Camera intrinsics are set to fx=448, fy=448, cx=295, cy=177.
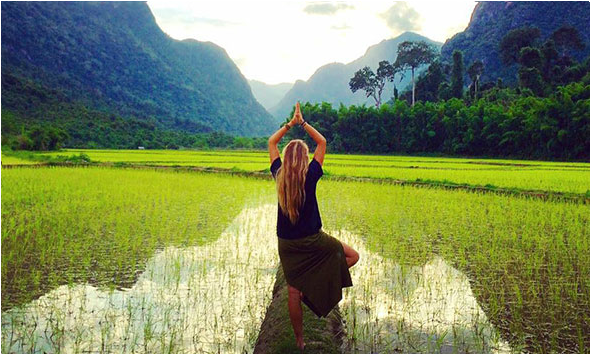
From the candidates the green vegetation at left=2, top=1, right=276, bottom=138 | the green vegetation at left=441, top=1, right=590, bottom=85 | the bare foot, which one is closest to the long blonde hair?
the bare foot

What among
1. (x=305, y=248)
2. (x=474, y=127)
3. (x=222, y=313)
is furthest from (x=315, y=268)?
(x=474, y=127)

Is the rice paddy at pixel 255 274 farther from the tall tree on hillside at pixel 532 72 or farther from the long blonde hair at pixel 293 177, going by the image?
the tall tree on hillside at pixel 532 72

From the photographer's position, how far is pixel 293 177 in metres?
2.50

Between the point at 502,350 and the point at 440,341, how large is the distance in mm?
372

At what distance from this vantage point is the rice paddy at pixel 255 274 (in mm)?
2984

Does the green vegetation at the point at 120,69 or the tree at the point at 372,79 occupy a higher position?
the green vegetation at the point at 120,69

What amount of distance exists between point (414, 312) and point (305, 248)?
133 cm

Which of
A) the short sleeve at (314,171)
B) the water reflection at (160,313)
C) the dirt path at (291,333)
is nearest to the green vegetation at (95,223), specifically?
the water reflection at (160,313)

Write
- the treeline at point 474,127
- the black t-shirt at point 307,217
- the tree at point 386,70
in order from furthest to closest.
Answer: the tree at point 386,70
the treeline at point 474,127
the black t-shirt at point 307,217

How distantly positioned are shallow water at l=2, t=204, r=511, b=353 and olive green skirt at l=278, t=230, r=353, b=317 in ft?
1.34

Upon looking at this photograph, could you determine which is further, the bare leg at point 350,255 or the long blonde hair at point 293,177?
the bare leg at point 350,255

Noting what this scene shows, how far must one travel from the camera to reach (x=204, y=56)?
419 ft

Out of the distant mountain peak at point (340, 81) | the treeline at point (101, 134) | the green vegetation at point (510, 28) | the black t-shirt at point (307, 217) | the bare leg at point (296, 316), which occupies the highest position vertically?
the green vegetation at point (510, 28)

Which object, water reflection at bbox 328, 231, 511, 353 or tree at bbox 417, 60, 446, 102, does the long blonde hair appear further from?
tree at bbox 417, 60, 446, 102
